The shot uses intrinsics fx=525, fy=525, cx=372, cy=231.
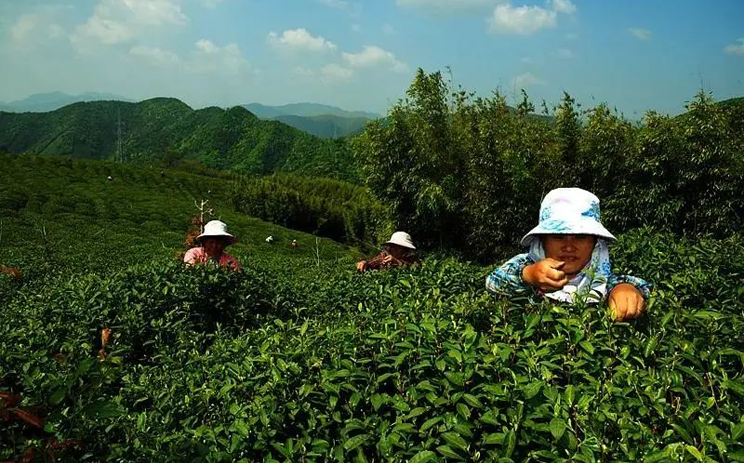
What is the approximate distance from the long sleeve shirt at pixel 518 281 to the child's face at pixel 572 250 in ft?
0.53

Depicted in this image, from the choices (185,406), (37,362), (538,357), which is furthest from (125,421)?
(538,357)

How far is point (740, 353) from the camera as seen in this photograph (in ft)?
6.51

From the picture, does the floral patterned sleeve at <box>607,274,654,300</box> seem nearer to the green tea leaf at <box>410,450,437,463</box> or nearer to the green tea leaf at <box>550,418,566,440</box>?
the green tea leaf at <box>550,418,566,440</box>

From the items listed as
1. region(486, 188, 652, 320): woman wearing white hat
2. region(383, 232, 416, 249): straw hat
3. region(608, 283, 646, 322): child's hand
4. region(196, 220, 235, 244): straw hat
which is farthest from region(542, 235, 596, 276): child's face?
region(196, 220, 235, 244): straw hat

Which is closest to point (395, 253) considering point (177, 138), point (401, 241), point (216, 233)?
point (401, 241)

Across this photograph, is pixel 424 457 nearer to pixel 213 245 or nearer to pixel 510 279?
pixel 510 279

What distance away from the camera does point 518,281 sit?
2.93 metres

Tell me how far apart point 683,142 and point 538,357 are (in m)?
16.5

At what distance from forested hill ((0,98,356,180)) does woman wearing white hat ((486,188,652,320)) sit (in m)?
106

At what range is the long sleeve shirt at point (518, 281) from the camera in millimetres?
2778

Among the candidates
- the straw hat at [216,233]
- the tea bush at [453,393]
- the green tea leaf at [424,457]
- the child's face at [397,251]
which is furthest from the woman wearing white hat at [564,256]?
the straw hat at [216,233]

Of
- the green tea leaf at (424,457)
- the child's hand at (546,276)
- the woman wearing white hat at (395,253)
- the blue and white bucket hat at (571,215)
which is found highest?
the blue and white bucket hat at (571,215)

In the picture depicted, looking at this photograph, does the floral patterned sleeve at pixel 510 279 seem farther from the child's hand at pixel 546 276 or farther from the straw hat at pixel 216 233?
the straw hat at pixel 216 233

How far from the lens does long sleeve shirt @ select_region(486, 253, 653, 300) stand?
2.78 metres
